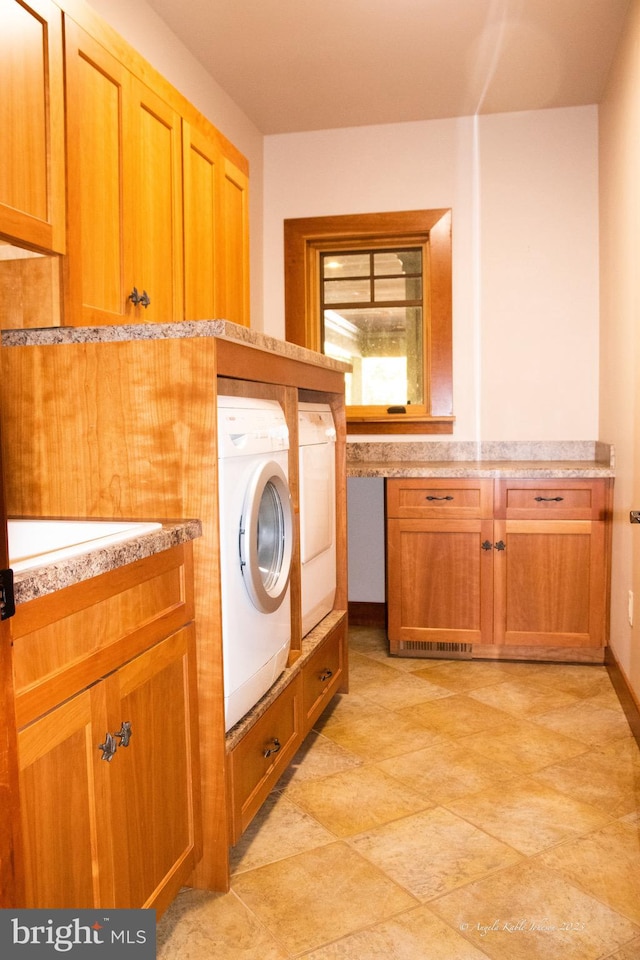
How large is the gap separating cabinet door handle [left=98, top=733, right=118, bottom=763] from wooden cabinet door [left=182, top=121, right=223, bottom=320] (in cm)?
142

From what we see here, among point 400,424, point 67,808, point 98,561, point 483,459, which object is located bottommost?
point 67,808

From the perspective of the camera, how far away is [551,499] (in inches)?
132

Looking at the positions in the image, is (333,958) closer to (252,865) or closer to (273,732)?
(252,865)

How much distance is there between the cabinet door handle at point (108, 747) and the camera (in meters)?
1.29

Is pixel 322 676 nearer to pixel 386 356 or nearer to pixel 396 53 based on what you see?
pixel 386 356

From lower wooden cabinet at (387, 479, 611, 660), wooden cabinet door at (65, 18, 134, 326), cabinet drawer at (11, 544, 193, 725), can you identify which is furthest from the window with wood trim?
cabinet drawer at (11, 544, 193, 725)

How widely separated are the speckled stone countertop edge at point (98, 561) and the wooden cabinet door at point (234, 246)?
125 centimetres

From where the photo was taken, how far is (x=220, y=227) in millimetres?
2662

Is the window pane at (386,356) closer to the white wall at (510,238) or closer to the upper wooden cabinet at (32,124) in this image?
the white wall at (510,238)

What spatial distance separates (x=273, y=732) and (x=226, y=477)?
79 centimetres

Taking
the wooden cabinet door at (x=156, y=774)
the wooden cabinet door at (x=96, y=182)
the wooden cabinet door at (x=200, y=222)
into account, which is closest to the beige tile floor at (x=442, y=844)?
the wooden cabinet door at (x=156, y=774)

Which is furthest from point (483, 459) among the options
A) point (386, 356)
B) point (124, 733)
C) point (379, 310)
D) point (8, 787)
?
point (8, 787)

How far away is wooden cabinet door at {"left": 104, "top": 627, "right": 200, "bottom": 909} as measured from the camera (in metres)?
1.36

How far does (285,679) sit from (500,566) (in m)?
1.50
